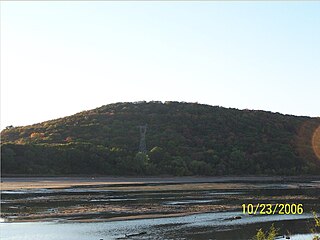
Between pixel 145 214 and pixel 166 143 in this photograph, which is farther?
pixel 166 143

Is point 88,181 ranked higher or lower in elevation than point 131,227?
higher

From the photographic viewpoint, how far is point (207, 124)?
351 feet

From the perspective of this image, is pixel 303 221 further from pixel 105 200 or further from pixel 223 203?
pixel 105 200

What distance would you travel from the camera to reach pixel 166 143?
9419 cm

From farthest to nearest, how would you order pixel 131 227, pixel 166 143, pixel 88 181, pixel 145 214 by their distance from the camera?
pixel 166 143
pixel 88 181
pixel 145 214
pixel 131 227

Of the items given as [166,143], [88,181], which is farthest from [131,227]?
[166,143]
